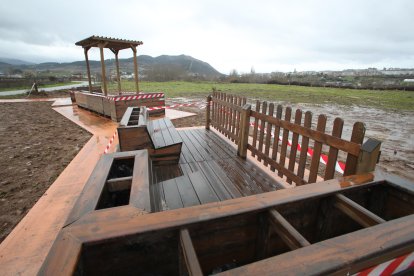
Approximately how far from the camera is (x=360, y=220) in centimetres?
120

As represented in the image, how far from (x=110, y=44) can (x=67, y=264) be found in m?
9.43

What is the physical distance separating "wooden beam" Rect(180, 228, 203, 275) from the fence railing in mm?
1523

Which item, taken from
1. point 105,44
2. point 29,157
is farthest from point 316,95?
point 29,157

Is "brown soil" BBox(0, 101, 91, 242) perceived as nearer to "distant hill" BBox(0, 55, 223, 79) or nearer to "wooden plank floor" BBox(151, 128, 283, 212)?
"wooden plank floor" BBox(151, 128, 283, 212)

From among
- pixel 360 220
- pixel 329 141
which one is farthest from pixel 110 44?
pixel 360 220

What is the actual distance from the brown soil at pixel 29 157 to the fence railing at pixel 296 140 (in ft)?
10.5

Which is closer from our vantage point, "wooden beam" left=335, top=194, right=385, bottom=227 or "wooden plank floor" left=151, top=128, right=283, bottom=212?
"wooden beam" left=335, top=194, right=385, bottom=227

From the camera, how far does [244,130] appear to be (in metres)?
3.65

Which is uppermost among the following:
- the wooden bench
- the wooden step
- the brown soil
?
the wooden bench

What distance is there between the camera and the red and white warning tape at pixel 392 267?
918mm

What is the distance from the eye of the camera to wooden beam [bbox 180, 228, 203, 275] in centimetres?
84

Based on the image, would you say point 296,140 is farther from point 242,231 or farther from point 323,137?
point 242,231

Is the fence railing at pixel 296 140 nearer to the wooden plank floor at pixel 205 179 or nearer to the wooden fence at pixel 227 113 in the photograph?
the wooden fence at pixel 227 113

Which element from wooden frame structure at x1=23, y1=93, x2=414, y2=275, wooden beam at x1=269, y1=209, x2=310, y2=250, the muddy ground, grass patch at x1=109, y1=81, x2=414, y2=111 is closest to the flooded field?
the muddy ground
